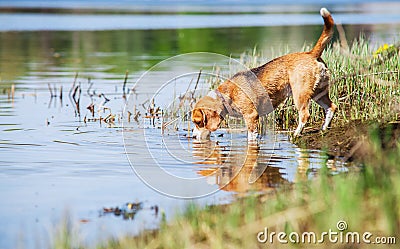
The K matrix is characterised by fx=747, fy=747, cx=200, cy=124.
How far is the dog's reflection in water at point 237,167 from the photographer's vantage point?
27.2 feet

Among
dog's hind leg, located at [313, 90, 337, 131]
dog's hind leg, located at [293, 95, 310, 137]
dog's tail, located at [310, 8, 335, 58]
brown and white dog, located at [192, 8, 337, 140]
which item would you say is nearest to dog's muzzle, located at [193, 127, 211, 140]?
brown and white dog, located at [192, 8, 337, 140]

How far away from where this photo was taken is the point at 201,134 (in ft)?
34.8

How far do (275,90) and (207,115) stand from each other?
1285 mm

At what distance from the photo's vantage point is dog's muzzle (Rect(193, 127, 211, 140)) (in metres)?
10.5

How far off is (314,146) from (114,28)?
33542mm

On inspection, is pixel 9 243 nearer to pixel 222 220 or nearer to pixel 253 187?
pixel 222 220

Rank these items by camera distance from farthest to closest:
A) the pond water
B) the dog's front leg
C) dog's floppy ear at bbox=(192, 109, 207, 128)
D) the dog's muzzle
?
the dog's front leg < the dog's muzzle < dog's floppy ear at bbox=(192, 109, 207, 128) < the pond water

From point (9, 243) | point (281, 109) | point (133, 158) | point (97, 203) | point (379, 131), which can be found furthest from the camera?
point (281, 109)

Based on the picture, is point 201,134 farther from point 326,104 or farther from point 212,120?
point 326,104

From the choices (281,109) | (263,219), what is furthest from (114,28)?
(263,219)

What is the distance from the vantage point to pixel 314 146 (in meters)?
10.2

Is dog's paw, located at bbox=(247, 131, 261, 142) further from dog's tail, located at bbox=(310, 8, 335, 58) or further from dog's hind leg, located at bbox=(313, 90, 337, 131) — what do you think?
dog's tail, located at bbox=(310, 8, 335, 58)

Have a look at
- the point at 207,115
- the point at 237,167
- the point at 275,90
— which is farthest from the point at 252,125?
the point at 237,167

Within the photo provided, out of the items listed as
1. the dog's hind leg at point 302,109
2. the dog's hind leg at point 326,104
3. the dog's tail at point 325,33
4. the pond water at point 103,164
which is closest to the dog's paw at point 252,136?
the pond water at point 103,164
